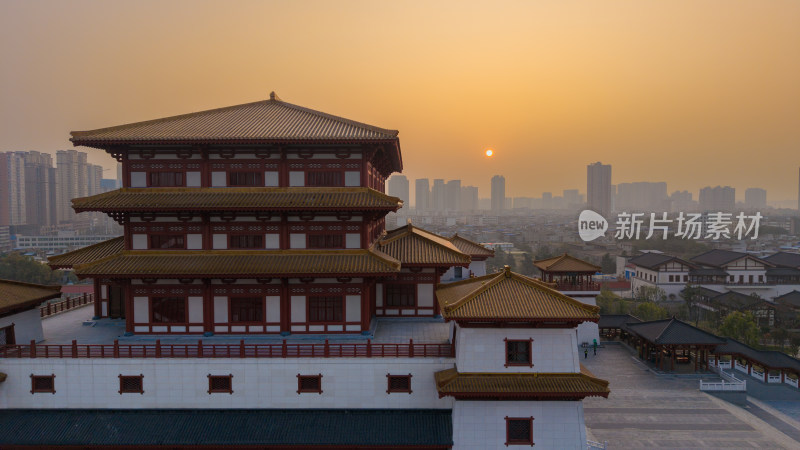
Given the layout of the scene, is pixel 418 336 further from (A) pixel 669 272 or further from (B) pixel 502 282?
(A) pixel 669 272

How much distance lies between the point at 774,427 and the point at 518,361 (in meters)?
17.2

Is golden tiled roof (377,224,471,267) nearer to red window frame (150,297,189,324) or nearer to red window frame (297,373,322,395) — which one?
red window frame (297,373,322,395)

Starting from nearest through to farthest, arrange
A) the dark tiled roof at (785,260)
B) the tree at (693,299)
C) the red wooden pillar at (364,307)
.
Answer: the red wooden pillar at (364,307), the tree at (693,299), the dark tiled roof at (785,260)

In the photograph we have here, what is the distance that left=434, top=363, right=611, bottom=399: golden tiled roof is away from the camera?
14.6m

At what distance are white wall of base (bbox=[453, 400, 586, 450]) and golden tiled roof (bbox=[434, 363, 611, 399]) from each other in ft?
1.77

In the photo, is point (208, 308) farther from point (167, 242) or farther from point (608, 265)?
point (608, 265)

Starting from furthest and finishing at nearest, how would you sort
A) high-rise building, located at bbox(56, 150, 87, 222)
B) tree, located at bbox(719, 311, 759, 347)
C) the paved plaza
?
high-rise building, located at bbox(56, 150, 87, 222) → tree, located at bbox(719, 311, 759, 347) → the paved plaza

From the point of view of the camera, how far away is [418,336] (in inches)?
744

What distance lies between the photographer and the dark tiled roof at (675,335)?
27734 mm

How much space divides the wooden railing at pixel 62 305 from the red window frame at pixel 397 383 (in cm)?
1864

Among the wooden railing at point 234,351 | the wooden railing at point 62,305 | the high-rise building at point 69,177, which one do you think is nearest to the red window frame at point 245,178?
the wooden railing at point 234,351

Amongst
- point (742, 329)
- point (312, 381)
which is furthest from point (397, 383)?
point (742, 329)

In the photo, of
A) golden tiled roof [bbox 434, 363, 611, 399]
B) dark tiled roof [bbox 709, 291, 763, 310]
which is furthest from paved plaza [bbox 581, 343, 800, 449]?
dark tiled roof [bbox 709, 291, 763, 310]

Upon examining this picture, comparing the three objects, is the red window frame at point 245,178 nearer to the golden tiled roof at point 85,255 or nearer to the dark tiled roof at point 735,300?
the golden tiled roof at point 85,255
